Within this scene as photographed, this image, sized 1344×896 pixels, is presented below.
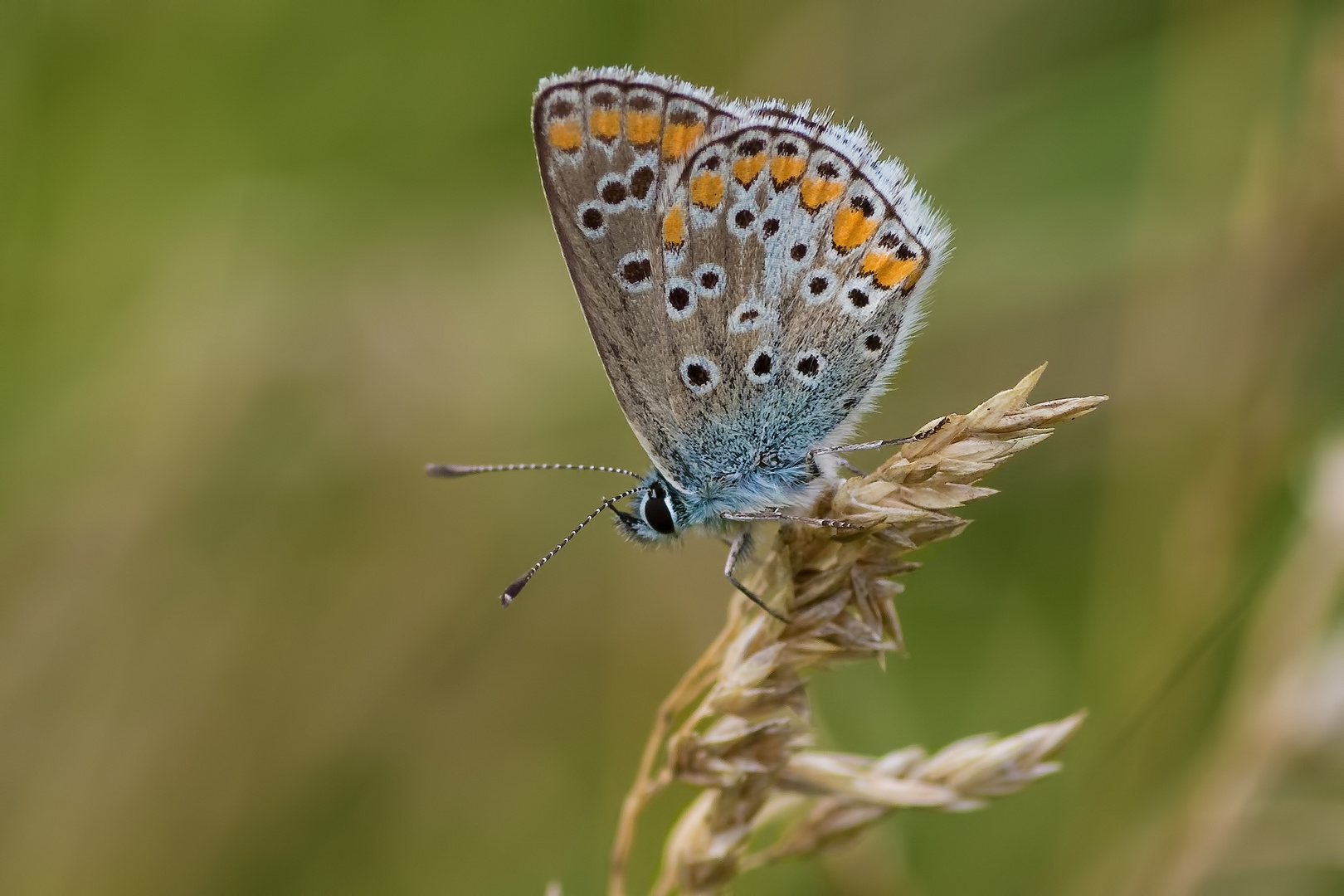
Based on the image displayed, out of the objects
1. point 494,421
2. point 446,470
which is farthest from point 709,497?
point 494,421

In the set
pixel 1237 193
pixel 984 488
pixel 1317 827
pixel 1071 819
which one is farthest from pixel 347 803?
pixel 1237 193

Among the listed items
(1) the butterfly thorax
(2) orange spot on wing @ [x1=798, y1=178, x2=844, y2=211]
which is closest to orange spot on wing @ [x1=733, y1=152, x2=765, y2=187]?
(2) orange spot on wing @ [x1=798, y1=178, x2=844, y2=211]

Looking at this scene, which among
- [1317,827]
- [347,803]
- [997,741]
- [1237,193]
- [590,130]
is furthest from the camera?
[1237,193]

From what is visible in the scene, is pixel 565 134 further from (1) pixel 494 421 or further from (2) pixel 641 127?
(1) pixel 494 421

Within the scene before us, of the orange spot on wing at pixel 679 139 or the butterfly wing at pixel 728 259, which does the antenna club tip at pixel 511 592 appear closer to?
the butterfly wing at pixel 728 259

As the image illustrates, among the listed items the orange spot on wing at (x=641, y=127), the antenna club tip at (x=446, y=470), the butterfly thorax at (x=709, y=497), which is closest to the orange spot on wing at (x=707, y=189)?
the orange spot on wing at (x=641, y=127)

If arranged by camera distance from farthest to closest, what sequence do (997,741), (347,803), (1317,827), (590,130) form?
1. (347,803)
2. (590,130)
3. (1317,827)
4. (997,741)

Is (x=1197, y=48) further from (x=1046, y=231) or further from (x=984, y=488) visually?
(x=984, y=488)
